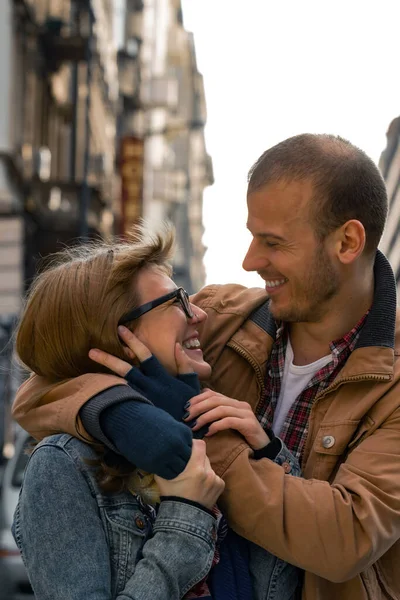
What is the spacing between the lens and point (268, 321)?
334cm

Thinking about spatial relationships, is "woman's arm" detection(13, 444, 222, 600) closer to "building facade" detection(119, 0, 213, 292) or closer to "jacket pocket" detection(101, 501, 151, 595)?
→ "jacket pocket" detection(101, 501, 151, 595)

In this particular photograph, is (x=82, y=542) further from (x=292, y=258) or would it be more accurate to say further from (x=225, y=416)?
(x=292, y=258)

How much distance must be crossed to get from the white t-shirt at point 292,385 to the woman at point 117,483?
0.39 meters

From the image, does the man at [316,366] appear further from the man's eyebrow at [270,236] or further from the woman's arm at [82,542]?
the woman's arm at [82,542]

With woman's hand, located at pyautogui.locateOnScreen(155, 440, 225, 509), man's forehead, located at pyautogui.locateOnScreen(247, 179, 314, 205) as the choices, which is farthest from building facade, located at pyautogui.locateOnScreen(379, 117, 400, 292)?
woman's hand, located at pyautogui.locateOnScreen(155, 440, 225, 509)

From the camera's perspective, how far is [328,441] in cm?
287

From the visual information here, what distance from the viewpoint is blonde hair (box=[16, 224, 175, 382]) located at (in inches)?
108

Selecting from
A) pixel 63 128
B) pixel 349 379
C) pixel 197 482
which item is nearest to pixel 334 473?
pixel 349 379

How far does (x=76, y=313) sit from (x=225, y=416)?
0.53m

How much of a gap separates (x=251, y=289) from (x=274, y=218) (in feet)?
1.47

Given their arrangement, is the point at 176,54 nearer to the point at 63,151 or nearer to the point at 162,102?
the point at 162,102

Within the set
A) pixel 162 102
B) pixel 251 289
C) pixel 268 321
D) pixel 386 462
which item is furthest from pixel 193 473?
pixel 162 102

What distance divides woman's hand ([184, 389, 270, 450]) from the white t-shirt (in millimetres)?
382

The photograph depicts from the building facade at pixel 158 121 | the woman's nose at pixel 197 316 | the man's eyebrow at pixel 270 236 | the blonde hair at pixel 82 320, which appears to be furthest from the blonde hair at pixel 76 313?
the building facade at pixel 158 121
